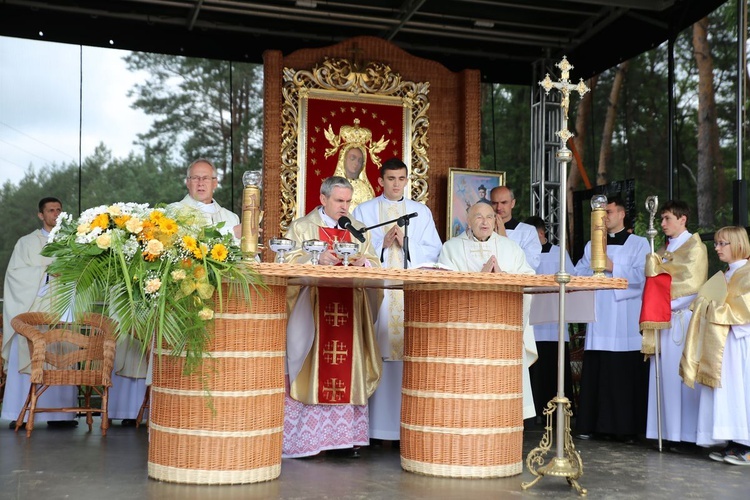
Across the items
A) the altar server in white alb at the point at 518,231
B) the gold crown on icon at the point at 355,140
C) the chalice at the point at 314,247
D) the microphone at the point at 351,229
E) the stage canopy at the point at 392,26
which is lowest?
the chalice at the point at 314,247

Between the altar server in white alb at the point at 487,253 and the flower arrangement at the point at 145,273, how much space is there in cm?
218

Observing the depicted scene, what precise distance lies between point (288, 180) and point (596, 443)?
449 cm

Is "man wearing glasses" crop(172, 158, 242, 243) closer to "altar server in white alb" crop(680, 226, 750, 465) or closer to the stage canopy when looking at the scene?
the stage canopy

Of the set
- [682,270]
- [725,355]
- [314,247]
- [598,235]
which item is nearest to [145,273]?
[314,247]

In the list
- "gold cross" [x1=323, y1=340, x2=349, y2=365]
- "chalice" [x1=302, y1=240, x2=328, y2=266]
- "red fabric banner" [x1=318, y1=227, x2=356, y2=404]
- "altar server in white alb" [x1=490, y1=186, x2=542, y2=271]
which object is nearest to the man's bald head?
"altar server in white alb" [x1=490, y1=186, x2=542, y2=271]

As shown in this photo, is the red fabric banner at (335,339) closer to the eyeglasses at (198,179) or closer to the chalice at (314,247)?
the chalice at (314,247)

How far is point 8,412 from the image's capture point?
308 inches

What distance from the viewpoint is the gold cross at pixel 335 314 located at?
6.14 meters

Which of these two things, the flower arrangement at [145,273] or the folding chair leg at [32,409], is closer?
the flower arrangement at [145,273]

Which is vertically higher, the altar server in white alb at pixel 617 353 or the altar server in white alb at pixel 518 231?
the altar server in white alb at pixel 518 231

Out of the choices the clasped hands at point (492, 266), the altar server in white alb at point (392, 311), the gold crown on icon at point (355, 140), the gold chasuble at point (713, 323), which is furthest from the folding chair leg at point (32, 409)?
the gold chasuble at point (713, 323)

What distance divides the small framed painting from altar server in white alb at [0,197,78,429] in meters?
4.23

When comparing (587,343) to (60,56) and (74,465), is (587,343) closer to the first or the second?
(74,465)

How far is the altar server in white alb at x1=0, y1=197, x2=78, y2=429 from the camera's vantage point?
7.84 metres
